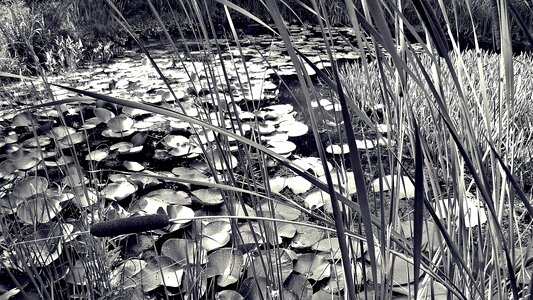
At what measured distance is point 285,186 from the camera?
176 centimetres

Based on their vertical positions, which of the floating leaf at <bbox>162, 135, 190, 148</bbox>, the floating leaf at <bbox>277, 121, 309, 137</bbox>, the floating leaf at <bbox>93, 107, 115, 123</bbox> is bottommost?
the floating leaf at <bbox>277, 121, 309, 137</bbox>

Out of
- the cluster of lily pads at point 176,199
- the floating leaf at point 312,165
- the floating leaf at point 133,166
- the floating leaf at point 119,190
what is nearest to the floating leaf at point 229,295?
the cluster of lily pads at point 176,199

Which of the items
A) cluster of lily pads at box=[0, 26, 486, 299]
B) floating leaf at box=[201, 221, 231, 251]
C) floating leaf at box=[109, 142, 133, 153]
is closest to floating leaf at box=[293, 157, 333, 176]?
cluster of lily pads at box=[0, 26, 486, 299]

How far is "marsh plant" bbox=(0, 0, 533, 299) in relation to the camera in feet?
1.55

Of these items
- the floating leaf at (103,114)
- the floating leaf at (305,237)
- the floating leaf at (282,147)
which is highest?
the floating leaf at (103,114)

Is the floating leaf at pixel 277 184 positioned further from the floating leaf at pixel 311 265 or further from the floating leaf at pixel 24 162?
the floating leaf at pixel 24 162

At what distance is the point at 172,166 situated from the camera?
6.40 feet

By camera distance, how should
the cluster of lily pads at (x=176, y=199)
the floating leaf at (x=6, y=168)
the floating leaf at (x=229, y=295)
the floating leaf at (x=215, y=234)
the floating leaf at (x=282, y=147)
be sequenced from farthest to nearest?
1. the floating leaf at (x=282, y=147)
2. the floating leaf at (x=6, y=168)
3. the floating leaf at (x=215, y=234)
4. the floating leaf at (x=229, y=295)
5. the cluster of lily pads at (x=176, y=199)

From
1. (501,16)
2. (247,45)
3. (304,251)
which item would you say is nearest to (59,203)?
(304,251)

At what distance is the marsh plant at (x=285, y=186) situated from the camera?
474 millimetres

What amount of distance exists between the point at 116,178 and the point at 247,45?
2.65 metres

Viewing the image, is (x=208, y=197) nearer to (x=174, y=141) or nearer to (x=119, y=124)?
(x=174, y=141)

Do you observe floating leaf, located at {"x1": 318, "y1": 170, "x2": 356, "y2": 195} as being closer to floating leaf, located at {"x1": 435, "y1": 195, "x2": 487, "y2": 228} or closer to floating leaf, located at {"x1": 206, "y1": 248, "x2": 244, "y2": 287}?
floating leaf, located at {"x1": 435, "y1": 195, "x2": 487, "y2": 228}

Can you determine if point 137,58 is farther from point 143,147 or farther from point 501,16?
point 501,16
